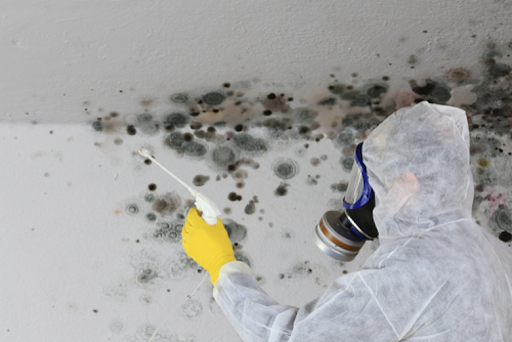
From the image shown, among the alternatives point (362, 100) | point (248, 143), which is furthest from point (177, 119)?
point (362, 100)

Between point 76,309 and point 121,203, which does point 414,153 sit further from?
point 76,309

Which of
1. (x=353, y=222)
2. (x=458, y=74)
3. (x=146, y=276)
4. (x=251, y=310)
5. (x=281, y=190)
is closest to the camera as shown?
(x=251, y=310)

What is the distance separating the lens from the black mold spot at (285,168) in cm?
178

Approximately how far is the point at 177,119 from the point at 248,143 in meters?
0.32

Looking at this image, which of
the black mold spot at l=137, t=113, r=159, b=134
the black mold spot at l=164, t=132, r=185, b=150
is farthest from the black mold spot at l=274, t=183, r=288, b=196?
the black mold spot at l=137, t=113, r=159, b=134

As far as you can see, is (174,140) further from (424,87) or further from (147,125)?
(424,87)

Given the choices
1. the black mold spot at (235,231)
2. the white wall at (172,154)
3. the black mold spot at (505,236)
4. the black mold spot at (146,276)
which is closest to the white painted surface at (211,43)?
the white wall at (172,154)

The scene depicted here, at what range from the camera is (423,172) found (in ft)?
3.32

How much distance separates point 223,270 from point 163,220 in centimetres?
60

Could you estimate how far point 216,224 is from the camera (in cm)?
135

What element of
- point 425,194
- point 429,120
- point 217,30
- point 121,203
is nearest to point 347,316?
point 425,194

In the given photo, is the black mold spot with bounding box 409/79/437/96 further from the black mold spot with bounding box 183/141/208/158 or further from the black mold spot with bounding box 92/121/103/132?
the black mold spot with bounding box 92/121/103/132

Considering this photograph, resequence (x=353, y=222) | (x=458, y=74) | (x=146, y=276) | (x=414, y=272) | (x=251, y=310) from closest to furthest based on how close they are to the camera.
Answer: (x=414, y=272) < (x=251, y=310) < (x=353, y=222) < (x=458, y=74) < (x=146, y=276)

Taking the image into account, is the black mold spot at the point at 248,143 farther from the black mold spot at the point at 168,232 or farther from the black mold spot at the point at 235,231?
the black mold spot at the point at 168,232
